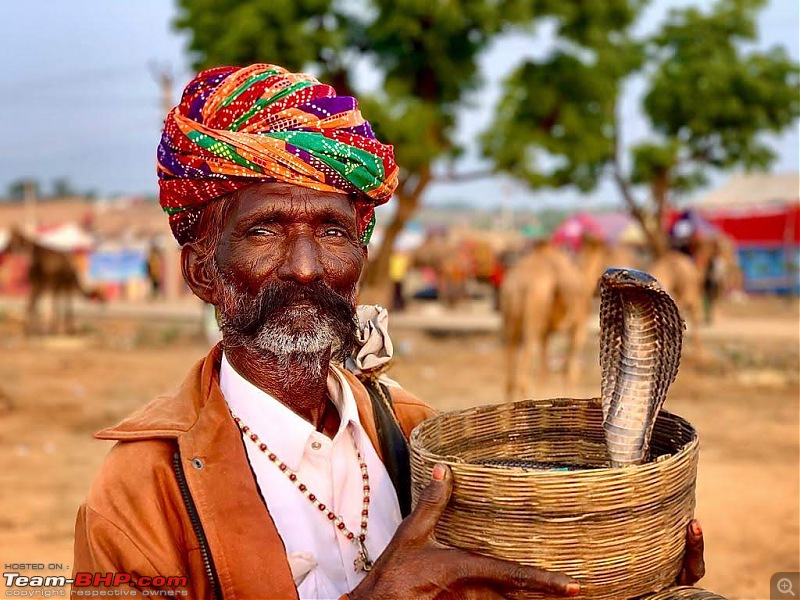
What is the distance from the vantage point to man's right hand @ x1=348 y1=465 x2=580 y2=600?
1.62 metres

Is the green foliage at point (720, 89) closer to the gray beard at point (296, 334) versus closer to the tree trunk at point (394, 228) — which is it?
the tree trunk at point (394, 228)

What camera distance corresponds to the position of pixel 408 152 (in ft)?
51.4

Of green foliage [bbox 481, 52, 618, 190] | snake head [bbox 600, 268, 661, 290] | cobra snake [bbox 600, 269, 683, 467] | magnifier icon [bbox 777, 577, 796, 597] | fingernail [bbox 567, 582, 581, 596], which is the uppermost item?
green foliage [bbox 481, 52, 618, 190]

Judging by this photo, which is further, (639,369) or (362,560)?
(362,560)

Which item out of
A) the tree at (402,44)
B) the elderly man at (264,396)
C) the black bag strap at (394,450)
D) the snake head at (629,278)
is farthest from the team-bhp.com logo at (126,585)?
the tree at (402,44)

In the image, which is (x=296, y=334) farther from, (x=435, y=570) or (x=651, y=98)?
(x=651, y=98)

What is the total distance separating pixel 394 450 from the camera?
7.27ft

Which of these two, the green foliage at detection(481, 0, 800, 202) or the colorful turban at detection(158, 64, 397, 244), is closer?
the colorful turban at detection(158, 64, 397, 244)

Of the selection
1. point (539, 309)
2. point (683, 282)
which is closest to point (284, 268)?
point (539, 309)

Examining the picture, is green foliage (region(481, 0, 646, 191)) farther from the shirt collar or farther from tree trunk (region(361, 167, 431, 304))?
the shirt collar

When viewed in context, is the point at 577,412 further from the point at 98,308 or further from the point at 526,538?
the point at 98,308

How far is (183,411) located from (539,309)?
9.22 meters

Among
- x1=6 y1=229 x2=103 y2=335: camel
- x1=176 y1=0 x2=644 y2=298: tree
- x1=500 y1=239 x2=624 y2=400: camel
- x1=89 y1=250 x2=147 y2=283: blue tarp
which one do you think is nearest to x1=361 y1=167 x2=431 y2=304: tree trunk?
x1=176 y1=0 x2=644 y2=298: tree

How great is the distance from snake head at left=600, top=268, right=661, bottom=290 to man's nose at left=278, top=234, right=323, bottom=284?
24.5 inches
